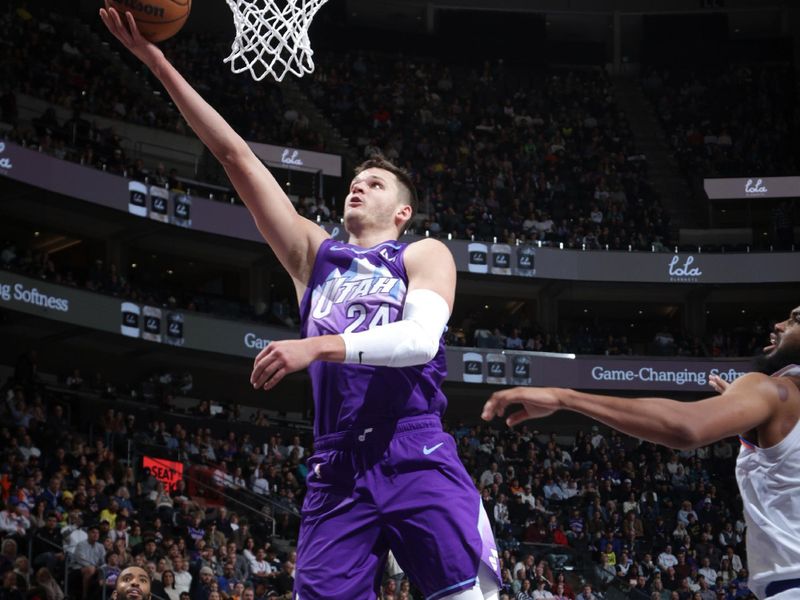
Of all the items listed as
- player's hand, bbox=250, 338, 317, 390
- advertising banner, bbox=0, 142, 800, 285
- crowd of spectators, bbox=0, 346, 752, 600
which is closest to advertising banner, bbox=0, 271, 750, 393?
crowd of spectators, bbox=0, 346, 752, 600

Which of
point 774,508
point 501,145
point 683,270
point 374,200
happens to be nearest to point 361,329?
point 374,200

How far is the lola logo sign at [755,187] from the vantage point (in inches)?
1313

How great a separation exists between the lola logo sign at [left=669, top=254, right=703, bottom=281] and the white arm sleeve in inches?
1102

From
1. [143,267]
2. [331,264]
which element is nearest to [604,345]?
[143,267]

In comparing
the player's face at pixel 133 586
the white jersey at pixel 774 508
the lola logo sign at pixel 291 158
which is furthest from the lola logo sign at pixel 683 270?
the white jersey at pixel 774 508

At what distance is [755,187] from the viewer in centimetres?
3341

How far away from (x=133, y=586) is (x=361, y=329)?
10.5 ft

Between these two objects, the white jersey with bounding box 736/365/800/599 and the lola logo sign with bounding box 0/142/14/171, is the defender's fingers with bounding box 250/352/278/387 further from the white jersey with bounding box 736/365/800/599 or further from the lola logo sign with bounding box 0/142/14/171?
the lola logo sign with bounding box 0/142/14/171

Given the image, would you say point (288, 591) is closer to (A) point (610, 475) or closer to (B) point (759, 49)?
(A) point (610, 475)

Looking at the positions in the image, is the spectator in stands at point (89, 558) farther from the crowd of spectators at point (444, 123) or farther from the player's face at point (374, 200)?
the crowd of spectators at point (444, 123)

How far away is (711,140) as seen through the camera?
117 ft

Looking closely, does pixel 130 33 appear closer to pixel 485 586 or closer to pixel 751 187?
pixel 485 586

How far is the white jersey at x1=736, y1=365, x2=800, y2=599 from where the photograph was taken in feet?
12.6

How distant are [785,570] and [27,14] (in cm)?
2858
